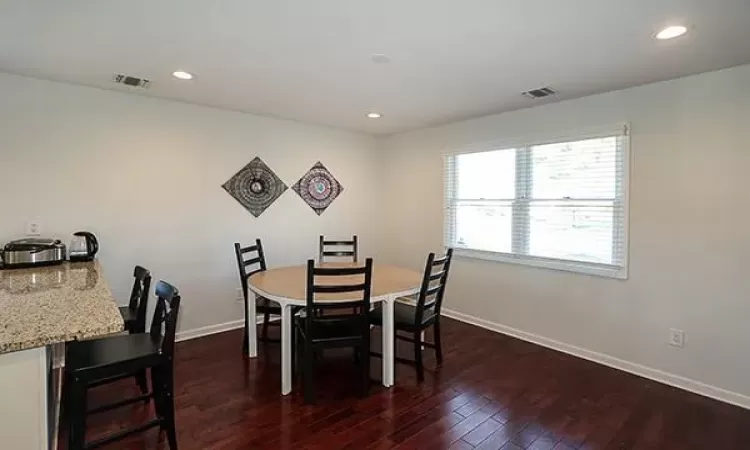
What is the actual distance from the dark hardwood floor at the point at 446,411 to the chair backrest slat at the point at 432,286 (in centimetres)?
52

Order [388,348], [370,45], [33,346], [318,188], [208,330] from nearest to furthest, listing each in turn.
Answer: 1. [33,346]
2. [370,45]
3. [388,348]
4. [208,330]
5. [318,188]

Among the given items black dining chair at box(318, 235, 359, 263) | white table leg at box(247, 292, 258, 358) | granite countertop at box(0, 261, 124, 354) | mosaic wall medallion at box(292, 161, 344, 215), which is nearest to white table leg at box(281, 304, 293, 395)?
white table leg at box(247, 292, 258, 358)

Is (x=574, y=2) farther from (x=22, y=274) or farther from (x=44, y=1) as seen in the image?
(x=22, y=274)

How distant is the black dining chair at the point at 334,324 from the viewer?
2.70 meters

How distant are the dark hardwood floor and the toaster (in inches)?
39.6

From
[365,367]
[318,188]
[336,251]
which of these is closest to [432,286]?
[365,367]

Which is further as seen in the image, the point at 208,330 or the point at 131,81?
the point at 208,330

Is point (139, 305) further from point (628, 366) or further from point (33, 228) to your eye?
point (628, 366)

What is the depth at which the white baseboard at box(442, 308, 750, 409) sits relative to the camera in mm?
2814

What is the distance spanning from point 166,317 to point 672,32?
10.2ft

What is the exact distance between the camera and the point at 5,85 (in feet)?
9.93

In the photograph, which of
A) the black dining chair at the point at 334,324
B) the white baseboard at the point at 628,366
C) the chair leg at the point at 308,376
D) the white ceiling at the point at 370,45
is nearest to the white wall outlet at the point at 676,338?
the white baseboard at the point at 628,366

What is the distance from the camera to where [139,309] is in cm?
258

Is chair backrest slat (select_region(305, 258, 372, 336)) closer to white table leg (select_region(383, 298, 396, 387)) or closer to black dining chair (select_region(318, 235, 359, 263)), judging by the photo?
white table leg (select_region(383, 298, 396, 387))
